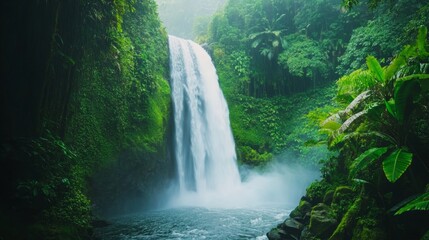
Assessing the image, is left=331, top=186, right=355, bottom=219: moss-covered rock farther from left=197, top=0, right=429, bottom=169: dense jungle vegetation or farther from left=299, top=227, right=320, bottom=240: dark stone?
left=197, top=0, right=429, bottom=169: dense jungle vegetation

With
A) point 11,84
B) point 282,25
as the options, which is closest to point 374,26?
point 282,25

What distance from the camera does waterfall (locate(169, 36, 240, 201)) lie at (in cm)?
1405

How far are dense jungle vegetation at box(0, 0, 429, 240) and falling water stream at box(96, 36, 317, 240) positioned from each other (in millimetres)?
857

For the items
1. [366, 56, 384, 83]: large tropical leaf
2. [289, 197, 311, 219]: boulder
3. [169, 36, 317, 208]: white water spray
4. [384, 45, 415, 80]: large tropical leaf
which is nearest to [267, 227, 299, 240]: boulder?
[289, 197, 311, 219]: boulder

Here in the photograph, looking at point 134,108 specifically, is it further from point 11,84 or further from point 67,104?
point 11,84

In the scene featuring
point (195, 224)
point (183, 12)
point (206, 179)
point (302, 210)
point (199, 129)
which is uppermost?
point (183, 12)

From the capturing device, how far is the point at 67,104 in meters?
7.50

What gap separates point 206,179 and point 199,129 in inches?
99.1

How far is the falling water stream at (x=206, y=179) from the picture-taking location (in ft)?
28.9

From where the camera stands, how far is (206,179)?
1441cm

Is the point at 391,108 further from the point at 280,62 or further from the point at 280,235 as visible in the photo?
the point at 280,62

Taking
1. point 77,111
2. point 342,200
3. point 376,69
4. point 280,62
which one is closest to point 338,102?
point 376,69

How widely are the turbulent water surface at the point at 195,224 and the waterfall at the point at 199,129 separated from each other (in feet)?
10.2

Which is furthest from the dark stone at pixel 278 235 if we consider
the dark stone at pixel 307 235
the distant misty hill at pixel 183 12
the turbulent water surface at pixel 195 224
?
the distant misty hill at pixel 183 12
